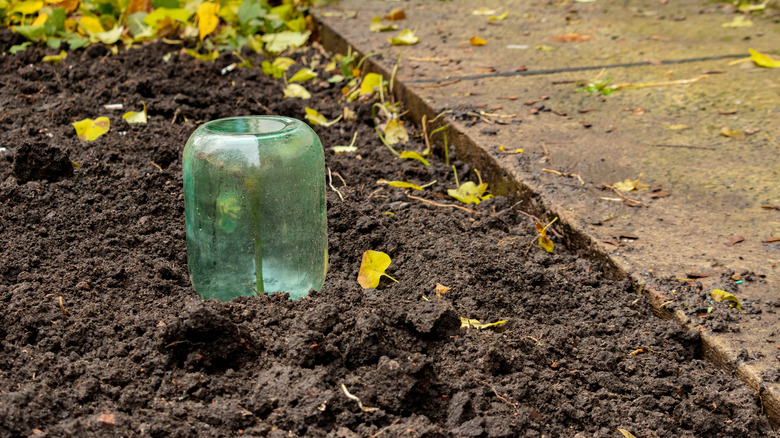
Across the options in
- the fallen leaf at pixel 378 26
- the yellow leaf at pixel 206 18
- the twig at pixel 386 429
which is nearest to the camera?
the twig at pixel 386 429

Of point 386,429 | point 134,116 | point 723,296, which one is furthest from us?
point 134,116

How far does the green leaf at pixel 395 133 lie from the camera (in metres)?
2.83

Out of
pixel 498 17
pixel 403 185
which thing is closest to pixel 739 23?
pixel 498 17

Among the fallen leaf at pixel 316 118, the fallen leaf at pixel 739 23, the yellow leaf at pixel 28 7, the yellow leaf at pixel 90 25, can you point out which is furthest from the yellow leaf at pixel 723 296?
the yellow leaf at pixel 28 7

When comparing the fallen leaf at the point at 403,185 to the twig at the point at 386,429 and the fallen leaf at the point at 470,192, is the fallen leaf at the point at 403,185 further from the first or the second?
the twig at the point at 386,429

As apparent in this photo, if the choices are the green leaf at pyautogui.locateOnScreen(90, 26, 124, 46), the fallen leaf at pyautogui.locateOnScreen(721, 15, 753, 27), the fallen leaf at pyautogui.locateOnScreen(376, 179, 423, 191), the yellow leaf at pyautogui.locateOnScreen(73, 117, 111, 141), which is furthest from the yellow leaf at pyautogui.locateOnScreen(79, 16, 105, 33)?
the fallen leaf at pyautogui.locateOnScreen(721, 15, 753, 27)

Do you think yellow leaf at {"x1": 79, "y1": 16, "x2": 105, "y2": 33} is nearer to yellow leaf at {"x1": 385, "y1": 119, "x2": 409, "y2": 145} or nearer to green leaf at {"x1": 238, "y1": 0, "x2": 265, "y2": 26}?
green leaf at {"x1": 238, "y1": 0, "x2": 265, "y2": 26}

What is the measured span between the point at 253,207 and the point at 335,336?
40cm

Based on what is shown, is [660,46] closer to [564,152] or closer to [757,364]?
[564,152]

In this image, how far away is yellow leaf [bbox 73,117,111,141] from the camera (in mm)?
2559

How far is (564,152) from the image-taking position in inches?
95.9

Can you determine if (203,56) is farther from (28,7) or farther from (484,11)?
(484,11)

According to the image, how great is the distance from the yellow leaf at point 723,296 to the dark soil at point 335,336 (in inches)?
4.9

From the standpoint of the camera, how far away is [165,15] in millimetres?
3842
